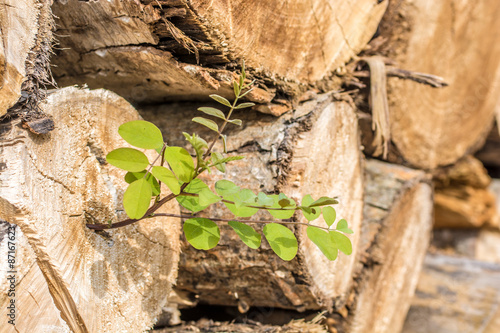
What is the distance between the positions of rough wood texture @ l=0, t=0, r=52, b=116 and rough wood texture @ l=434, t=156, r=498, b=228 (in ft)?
9.97

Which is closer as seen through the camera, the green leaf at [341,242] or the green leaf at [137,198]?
the green leaf at [137,198]

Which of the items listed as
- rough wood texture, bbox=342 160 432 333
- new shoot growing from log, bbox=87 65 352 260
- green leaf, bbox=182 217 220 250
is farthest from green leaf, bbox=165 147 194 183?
rough wood texture, bbox=342 160 432 333

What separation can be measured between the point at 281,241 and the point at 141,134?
39cm

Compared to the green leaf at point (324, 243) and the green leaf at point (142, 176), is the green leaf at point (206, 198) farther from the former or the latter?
the green leaf at point (324, 243)

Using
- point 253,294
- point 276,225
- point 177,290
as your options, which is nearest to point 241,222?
point 276,225

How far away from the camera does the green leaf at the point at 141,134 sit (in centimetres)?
87

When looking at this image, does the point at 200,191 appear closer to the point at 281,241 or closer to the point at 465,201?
the point at 281,241

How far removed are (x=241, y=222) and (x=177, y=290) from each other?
600 millimetres

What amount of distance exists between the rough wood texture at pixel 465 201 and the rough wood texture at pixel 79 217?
9.16 feet

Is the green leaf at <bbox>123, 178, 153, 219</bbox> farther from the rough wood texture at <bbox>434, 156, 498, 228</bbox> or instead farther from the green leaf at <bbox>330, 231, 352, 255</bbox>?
the rough wood texture at <bbox>434, 156, 498, 228</bbox>

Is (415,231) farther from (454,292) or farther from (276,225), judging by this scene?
(276,225)

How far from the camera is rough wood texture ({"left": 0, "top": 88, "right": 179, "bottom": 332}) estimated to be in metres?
0.80

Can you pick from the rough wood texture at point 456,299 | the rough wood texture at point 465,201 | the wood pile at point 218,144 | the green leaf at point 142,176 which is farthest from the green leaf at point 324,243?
the rough wood texture at point 465,201

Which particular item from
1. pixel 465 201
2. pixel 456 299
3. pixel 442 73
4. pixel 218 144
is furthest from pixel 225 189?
pixel 465 201
